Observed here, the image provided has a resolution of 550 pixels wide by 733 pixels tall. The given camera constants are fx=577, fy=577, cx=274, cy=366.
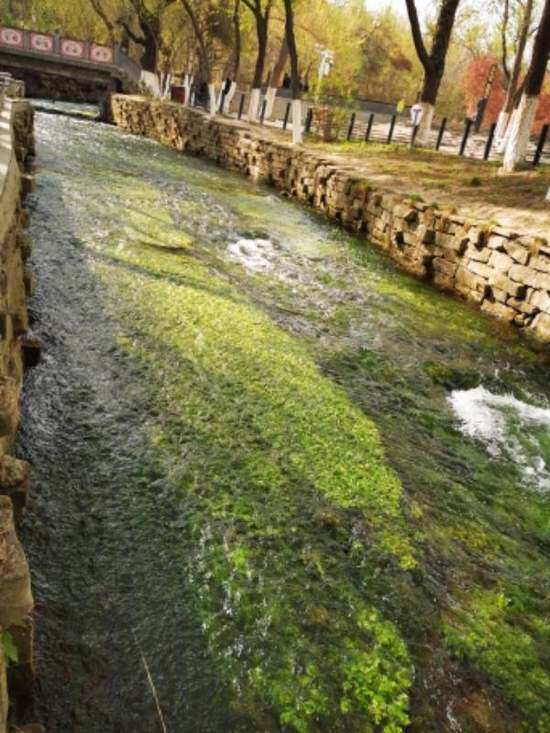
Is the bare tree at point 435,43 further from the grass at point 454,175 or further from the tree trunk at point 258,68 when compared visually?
the tree trunk at point 258,68

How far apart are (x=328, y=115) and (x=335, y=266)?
456 inches

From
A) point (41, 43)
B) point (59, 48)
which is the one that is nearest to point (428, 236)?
point (59, 48)

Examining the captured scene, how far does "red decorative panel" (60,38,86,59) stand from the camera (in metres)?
29.6

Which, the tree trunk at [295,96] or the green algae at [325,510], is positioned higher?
the tree trunk at [295,96]

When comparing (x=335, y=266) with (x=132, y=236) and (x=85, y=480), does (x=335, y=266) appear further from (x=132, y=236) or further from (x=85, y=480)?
(x=85, y=480)

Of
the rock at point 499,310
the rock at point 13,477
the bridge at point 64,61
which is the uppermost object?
the bridge at point 64,61

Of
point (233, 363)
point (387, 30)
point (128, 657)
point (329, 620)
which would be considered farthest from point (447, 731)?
point (387, 30)

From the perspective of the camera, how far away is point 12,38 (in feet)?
95.1

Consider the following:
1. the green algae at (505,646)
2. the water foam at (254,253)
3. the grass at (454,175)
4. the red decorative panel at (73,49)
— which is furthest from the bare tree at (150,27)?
the green algae at (505,646)

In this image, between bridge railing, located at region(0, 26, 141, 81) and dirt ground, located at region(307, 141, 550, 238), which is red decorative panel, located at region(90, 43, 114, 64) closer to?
bridge railing, located at region(0, 26, 141, 81)

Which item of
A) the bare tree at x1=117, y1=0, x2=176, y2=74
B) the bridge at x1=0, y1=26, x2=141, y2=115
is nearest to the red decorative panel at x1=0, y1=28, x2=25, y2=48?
the bridge at x1=0, y1=26, x2=141, y2=115

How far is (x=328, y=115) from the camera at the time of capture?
1822 centimetres

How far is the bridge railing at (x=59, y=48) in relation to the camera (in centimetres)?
2897

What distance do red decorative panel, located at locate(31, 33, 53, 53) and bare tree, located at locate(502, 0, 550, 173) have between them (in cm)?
2625
